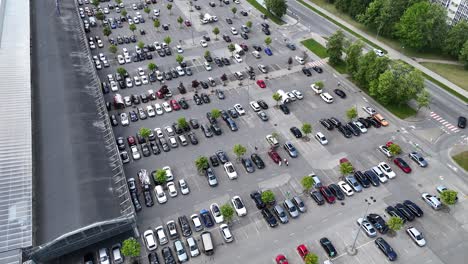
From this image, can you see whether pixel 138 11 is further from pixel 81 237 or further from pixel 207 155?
pixel 81 237

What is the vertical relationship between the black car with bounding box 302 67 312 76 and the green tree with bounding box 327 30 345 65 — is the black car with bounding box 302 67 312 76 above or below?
below

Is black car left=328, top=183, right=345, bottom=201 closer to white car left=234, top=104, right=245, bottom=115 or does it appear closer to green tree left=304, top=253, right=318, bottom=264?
green tree left=304, top=253, right=318, bottom=264

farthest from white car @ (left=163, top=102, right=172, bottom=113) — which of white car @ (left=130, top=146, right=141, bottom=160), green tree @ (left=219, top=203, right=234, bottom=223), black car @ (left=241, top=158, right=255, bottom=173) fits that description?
green tree @ (left=219, top=203, right=234, bottom=223)

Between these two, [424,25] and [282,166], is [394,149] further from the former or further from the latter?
[424,25]

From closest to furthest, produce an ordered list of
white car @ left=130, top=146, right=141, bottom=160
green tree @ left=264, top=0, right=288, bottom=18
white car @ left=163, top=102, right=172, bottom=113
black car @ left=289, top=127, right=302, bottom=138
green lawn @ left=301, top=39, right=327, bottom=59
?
1. white car @ left=130, top=146, right=141, bottom=160
2. black car @ left=289, top=127, right=302, bottom=138
3. white car @ left=163, top=102, right=172, bottom=113
4. green lawn @ left=301, top=39, right=327, bottom=59
5. green tree @ left=264, top=0, right=288, bottom=18

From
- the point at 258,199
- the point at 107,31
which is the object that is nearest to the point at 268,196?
the point at 258,199

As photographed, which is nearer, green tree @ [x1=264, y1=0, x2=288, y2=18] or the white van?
the white van
